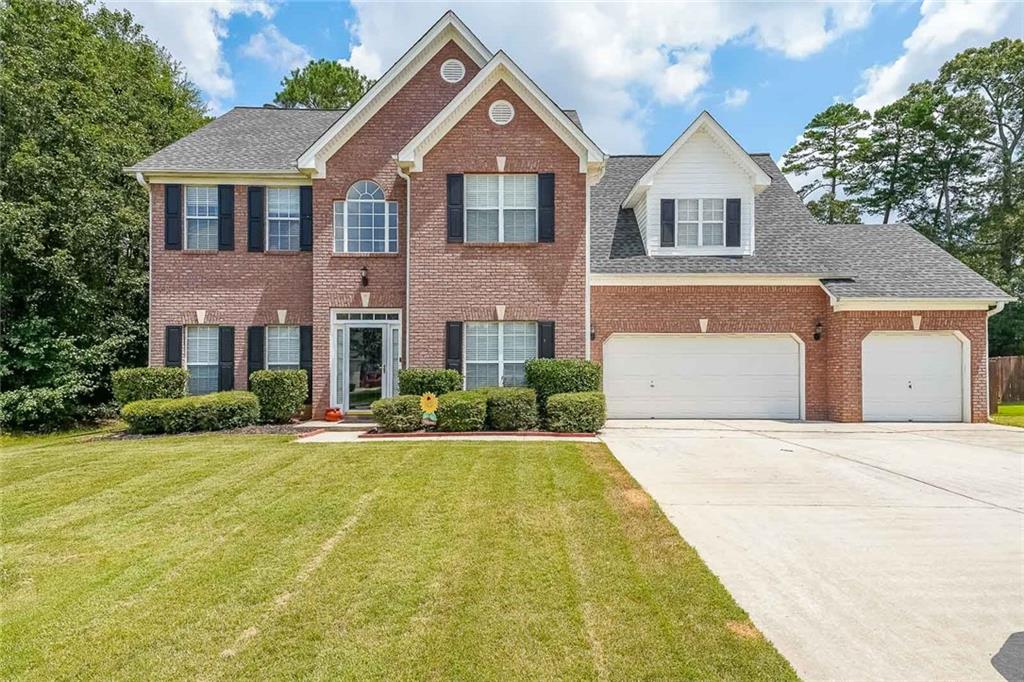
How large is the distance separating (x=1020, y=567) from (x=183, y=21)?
23738 millimetres

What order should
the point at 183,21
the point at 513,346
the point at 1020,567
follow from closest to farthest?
the point at 1020,567 → the point at 513,346 → the point at 183,21

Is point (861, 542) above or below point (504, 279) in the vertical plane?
below

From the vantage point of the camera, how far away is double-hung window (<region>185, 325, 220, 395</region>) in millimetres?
14312

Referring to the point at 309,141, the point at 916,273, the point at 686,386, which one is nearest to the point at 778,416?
the point at 686,386

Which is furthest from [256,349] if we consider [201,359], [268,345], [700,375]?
[700,375]

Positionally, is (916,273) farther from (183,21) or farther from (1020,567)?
(183,21)

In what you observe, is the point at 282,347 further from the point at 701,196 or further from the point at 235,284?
the point at 701,196

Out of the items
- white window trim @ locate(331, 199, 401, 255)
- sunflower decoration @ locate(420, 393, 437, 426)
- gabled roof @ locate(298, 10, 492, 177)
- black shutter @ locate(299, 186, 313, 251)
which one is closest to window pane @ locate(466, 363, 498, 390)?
sunflower decoration @ locate(420, 393, 437, 426)

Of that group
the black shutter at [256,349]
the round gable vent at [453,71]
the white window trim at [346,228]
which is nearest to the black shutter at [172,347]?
the black shutter at [256,349]

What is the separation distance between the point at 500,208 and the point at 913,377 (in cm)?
1163

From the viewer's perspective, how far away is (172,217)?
14.3 m

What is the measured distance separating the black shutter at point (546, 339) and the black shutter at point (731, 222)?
18.9ft

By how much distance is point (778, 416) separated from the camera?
14336 mm

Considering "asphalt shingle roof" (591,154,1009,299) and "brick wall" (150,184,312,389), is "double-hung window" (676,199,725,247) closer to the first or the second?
"asphalt shingle roof" (591,154,1009,299)
